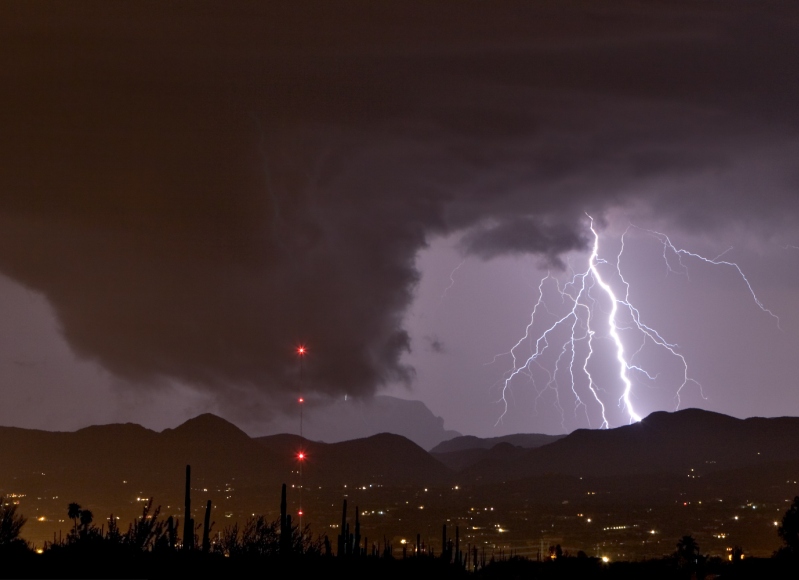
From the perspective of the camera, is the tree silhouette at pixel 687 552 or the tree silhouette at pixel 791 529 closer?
the tree silhouette at pixel 687 552

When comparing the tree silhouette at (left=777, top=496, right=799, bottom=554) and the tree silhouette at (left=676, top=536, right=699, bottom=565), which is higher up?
the tree silhouette at (left=777, top=496, right=799, bottom=554)

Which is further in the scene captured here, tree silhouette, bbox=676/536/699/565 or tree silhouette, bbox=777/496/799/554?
tree silhouette, bbox=777/496/799/554

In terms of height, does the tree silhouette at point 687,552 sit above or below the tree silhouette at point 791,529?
below

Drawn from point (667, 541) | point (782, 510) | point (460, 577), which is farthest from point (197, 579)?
point (782, 510)

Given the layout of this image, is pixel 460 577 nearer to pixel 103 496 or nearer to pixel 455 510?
pixel 455 510

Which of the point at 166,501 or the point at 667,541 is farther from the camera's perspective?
the point at 166,501

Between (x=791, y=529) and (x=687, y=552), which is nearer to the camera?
(x=791, y=529)

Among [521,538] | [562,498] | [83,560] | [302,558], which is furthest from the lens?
[562,498]

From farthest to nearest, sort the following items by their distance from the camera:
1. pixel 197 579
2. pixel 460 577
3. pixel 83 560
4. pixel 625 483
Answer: pixel 625 483, pixel 460 577, pixel 197 579, pixel 83 560

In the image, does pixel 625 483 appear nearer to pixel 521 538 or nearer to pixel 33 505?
pixel 521 538

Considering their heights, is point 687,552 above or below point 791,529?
below
